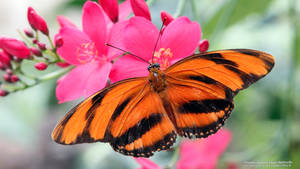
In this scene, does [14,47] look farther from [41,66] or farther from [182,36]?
[182,36]

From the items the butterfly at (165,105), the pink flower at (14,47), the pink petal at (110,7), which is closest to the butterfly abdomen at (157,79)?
the butterfly at (165,105)

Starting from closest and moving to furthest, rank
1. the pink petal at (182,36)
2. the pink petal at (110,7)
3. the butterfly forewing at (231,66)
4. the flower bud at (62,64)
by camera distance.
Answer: the butterfly forewing at (231,66) → the pink petal at (182,36) → the pink petal at (110,7) → the flower bud at (62,64)

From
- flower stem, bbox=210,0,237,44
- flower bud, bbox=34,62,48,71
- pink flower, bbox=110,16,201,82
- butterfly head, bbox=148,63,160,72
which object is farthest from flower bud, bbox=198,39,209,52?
flower bud, bbox=34,62,48,71

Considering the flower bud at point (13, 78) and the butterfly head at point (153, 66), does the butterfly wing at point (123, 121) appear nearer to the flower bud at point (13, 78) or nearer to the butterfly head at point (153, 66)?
the butterfly head at point (153, 66)

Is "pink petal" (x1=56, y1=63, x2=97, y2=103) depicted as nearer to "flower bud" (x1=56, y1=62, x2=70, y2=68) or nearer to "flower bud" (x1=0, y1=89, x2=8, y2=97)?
"flower bud" (x1=56, y1=62, x2=70, y2=68)

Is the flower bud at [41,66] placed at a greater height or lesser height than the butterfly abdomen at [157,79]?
lesser

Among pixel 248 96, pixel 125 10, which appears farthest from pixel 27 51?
pixel 248 96

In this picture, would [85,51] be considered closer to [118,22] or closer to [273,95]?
[118,22]
